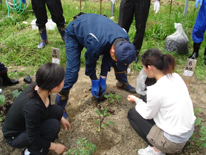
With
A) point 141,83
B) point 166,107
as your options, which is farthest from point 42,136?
point 141,83

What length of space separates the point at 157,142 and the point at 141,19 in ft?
7.51

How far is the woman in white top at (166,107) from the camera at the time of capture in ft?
4.85

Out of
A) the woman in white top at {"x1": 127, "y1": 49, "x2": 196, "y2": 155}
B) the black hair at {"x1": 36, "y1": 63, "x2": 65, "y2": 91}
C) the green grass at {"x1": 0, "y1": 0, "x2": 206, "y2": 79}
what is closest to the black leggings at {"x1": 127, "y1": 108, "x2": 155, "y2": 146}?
the woman in white top at {"x1": 127, "y1": 49, "x2": 196, "y2": 155}

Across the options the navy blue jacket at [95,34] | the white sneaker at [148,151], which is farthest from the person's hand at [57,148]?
the navy blue jacket at [95,34]

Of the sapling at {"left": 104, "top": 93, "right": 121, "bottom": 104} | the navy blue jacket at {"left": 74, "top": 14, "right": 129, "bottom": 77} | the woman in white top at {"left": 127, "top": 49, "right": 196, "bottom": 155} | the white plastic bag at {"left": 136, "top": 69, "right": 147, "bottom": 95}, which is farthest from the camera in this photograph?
the white plastic bag at {"left": 136, "top": 69, "right": 147, "bottom": 95}

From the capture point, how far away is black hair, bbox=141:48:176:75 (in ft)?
4.98

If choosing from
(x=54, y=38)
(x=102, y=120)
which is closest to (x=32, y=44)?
(x=54, y=38)

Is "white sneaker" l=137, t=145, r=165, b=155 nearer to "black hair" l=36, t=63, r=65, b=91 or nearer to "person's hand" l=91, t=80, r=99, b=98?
"person's hand" l=91, t=80, r=99, b=98

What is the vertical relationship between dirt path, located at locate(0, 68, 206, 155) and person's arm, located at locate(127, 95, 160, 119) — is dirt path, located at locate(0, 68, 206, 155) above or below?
below

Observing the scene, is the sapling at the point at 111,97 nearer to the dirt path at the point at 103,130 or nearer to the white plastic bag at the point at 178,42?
the dirt path at the point at 103,130

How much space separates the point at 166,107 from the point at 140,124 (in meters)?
0.42

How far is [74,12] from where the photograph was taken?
5.22 m

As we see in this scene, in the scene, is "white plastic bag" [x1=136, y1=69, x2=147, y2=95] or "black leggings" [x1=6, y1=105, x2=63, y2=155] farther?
"white plastic bag" [x1=136, y1=69, x2=147, y2=95]

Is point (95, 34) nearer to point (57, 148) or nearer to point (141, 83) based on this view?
point (141, 83)
